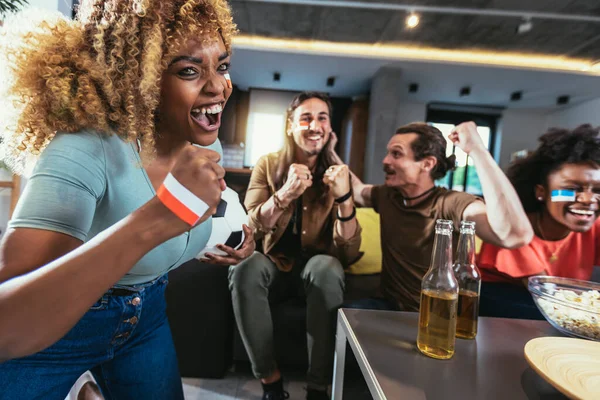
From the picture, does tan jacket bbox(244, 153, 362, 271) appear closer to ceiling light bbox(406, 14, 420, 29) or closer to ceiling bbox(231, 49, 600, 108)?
ceiling light bbox(406, 14, 420, 29)

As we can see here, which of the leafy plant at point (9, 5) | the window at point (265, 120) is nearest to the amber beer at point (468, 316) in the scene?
the leafy plant at point (9, 5)

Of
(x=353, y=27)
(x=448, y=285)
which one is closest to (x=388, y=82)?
(x=353, y=27)

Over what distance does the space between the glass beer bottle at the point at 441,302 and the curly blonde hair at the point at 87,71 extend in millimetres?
634

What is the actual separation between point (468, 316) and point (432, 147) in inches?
36.0

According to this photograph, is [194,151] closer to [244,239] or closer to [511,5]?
[244,239]

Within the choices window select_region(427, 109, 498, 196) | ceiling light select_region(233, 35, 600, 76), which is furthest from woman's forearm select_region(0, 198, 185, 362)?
window select_region(427, 109, 498, 196)

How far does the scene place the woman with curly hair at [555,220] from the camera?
51.3 inches

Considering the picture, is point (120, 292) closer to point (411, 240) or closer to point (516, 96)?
point (411, 240)

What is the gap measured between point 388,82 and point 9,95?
16.2 ft

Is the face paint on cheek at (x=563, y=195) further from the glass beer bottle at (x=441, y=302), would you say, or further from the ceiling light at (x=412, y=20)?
the ceiling light at (x=412, y=20)

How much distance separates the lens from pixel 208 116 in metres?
0.84

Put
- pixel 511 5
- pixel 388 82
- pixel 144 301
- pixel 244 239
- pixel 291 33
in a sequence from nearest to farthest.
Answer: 1. pixel 144 301
2. pixel 244 239
3. pixel 511 5
4. pixel 291 33
5. pixel 388 82

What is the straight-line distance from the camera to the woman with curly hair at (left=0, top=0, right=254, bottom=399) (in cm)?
44

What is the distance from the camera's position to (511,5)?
12.0ft
